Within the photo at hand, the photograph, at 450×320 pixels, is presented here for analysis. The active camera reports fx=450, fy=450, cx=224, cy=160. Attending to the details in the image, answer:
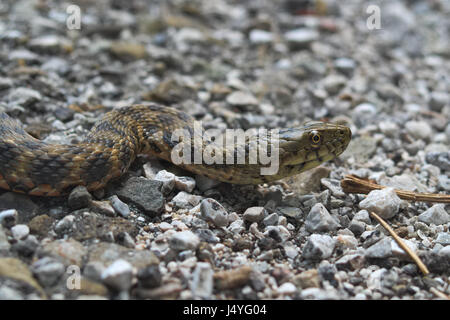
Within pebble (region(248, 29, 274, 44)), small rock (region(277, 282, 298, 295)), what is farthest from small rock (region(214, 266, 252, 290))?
pebble (region(248, 29, 274, 44))

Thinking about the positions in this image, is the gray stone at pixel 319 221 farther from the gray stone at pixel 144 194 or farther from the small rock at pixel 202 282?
the gray stone at pixel 144 194

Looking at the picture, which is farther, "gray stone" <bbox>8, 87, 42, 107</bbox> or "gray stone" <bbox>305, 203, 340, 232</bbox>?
"gray stone" <bbox>8, 87, 42, 107</bbox>

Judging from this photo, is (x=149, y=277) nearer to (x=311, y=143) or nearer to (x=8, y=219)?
(x=8, y=219)

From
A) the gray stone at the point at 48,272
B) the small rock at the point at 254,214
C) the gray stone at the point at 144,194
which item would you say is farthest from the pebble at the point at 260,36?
the gray stone at the point at 48,272

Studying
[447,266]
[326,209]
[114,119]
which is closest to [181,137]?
[114,119]

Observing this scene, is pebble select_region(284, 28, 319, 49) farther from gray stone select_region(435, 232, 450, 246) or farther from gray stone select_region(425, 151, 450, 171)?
gray stone select_region(435, 232, 450, 246)

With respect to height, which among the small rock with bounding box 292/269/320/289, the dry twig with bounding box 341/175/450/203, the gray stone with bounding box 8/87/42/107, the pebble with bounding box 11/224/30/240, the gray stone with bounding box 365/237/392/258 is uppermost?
the gray stone with bounding box 8/87/42/107
